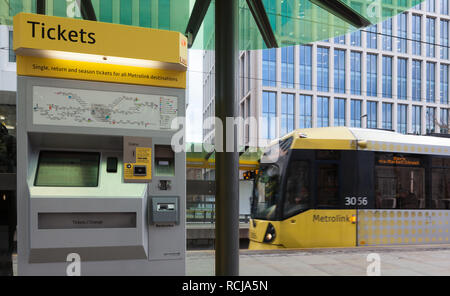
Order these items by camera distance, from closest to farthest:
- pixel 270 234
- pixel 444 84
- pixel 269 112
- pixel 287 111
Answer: pixel 270 234 → pixel 269 112 → pixel 287 111 → pixel 444 84

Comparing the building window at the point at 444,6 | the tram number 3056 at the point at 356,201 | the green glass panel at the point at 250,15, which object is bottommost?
the tram number 3056 at the point at 356,201

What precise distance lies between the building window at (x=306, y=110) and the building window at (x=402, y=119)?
33.3 feet

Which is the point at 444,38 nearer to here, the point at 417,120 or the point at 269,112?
the point at 417,120

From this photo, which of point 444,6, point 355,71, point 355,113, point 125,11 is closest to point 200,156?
point 125,11

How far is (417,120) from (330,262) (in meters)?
37.3

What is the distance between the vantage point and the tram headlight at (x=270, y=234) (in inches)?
317

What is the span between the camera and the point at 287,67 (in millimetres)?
32438

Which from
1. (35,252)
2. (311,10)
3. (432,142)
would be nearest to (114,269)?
(35,252)

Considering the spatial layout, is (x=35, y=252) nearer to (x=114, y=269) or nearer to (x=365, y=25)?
(x=114, y=269)

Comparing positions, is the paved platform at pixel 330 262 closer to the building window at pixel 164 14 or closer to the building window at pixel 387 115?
the building window at pixel 164 14

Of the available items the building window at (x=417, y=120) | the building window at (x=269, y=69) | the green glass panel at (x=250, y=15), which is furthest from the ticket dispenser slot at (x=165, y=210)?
the building window at (x=417, y=120)

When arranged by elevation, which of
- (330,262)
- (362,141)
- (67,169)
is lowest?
(330,262)

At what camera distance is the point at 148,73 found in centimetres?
317

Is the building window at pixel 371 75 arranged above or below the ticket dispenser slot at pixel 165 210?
above
